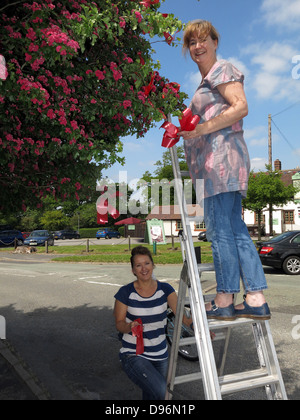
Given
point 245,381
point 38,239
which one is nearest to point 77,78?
point 245,381

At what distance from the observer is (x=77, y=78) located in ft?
11.5

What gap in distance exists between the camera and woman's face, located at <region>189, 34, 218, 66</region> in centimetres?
256

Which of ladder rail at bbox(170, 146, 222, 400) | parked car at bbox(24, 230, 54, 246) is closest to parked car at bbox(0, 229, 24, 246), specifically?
parked car at bbox(24, 230, 54, 246)

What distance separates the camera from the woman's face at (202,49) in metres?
2.56

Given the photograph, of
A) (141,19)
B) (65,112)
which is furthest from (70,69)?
(141,19)

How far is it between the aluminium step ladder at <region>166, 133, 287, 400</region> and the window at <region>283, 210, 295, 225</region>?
5147 cm

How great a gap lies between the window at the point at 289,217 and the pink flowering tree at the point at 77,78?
5026cm

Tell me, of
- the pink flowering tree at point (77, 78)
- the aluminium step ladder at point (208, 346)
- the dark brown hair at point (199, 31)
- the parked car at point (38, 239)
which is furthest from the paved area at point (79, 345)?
the parked car at point (38, 239)

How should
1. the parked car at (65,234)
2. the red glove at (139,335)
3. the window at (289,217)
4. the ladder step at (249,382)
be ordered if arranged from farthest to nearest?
the parked car at (65,234) → the window at (289,217) → the red glove at (139,335) → the ladder step at (249,382)

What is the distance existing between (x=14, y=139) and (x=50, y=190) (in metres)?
1.14

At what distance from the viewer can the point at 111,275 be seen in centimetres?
1452

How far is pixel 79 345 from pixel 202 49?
532 cm

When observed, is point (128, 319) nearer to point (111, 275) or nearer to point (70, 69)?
point (70, 69)

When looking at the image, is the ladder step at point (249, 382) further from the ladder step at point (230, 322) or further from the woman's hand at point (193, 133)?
the woman's hand at point (193, 133)
